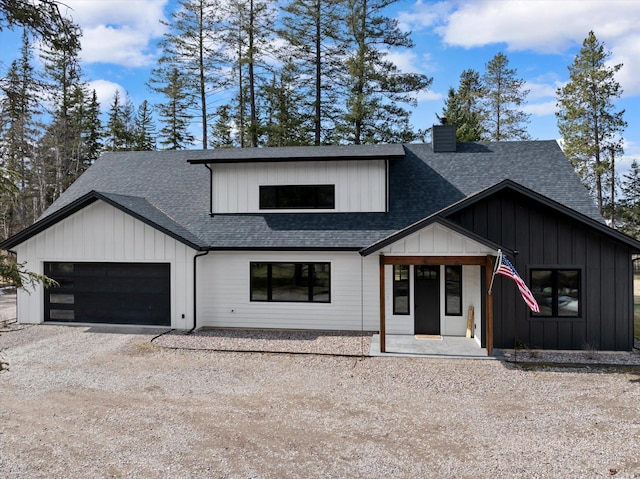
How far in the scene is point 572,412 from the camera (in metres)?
6.89

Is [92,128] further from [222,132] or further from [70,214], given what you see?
[70,214]

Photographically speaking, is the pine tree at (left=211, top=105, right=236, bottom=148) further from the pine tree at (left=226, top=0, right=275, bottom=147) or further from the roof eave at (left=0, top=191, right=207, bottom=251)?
the roof eave at (left=0, top=191, right=207, bottom=251)

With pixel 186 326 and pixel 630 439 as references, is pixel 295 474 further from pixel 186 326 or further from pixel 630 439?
pixel 186 326

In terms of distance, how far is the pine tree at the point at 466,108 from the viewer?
27891 millimetres

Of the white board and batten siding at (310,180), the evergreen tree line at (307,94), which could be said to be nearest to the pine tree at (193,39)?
the evergreen tree line at (307,94)

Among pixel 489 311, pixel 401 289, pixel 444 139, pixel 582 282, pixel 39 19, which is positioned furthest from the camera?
pixel 444 139

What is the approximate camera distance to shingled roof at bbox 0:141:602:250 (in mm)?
12945

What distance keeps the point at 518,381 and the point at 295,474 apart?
211 inches

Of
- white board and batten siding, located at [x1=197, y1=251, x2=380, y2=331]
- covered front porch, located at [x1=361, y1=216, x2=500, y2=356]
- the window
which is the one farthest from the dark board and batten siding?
white board and batten siding, located at [x1=197, y1=251, x2=380, y2=331]

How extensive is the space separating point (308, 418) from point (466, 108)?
1361 inches

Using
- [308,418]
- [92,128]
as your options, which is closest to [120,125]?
[92,128]

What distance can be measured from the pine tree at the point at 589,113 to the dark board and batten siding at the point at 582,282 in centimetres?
2155

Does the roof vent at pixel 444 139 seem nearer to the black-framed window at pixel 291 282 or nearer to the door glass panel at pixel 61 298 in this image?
the black-framed window at pixel 291 282

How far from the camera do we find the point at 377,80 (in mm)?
25953
